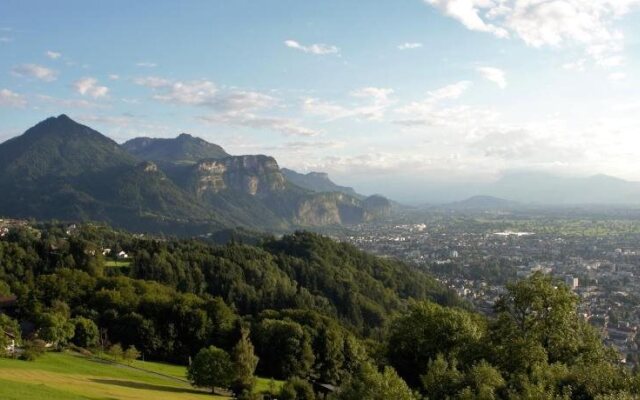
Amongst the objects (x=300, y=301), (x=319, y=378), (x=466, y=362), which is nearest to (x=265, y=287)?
(x=300, y=301)

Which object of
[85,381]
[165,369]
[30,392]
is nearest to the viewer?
[30,392]

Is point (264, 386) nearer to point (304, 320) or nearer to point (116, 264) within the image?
point (304, 320)

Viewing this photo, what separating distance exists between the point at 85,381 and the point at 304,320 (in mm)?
34102

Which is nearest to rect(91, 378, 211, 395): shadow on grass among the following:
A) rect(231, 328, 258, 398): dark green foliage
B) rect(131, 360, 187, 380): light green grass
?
rect(231, 328, 258, 398): dark green foliage

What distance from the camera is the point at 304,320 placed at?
210ft

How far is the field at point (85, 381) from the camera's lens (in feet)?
80.1

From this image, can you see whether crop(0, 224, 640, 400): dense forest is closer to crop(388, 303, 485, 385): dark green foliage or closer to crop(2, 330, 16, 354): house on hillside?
crop(388, 303, 485, 385): dark green foliage

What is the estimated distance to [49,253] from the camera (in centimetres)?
9012

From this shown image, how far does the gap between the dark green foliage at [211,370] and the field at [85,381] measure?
874 millimetres

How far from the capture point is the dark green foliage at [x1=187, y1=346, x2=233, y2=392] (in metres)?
38.6

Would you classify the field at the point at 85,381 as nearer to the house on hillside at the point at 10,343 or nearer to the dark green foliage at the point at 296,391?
the house on hillside at the point at 10,343

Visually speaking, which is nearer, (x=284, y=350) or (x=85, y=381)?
(x=85, y=381)

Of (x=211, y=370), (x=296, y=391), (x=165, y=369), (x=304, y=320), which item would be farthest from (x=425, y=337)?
(x=304, y=320)

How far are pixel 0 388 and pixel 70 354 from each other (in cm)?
2393
